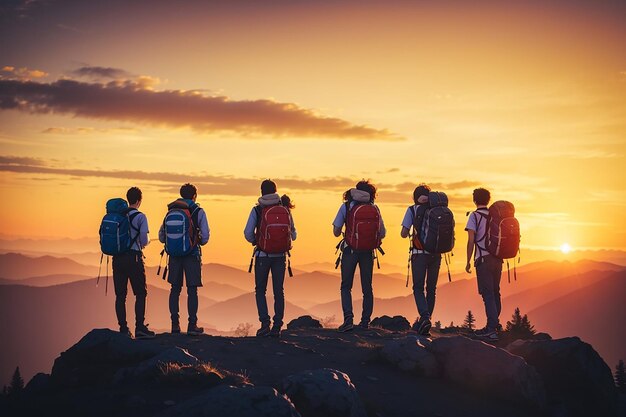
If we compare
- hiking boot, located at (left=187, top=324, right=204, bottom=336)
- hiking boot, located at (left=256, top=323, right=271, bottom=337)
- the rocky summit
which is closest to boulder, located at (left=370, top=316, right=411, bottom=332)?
the rocky summit

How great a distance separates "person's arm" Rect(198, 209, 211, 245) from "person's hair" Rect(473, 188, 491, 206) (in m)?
7.07

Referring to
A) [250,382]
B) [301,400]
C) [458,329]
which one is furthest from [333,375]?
[458,329]

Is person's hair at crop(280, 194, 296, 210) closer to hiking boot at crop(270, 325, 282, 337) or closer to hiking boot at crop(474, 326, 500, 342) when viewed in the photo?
hiking boot at crop(270, 325, 282, 337)

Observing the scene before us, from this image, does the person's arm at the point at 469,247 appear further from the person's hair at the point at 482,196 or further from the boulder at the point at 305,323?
the boulder at the point at 305,323

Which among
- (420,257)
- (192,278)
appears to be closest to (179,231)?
(192,278)

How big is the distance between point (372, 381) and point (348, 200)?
17.2 feet

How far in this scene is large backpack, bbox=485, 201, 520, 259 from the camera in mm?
16391

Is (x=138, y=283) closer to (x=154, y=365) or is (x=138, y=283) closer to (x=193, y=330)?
(x=193, y=330)

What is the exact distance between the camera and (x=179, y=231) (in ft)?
51.2

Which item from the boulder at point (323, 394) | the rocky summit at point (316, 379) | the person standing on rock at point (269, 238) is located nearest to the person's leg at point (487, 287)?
the rocky summit at point (316, 379)

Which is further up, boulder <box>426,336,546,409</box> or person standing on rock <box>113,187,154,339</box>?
person standing on rock <box>113,187,154,339</box>

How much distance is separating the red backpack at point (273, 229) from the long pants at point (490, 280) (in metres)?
5.15

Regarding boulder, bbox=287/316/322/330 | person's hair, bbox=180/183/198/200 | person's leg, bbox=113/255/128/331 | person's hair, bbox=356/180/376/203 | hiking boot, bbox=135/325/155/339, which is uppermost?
person's hair, bbox=356/180/376/203

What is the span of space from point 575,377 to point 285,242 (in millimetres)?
7463
